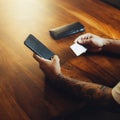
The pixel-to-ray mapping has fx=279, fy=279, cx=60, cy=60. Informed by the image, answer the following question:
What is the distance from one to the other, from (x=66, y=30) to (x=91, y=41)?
0.50 ft

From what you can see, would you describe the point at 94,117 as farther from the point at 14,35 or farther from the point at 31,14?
the point at 31,14

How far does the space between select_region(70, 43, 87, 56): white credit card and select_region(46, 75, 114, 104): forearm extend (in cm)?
23

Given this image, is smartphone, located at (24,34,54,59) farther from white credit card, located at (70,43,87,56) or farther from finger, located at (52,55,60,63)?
white credit card, located at (70,43,87,56)

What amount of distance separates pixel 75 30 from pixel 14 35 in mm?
324

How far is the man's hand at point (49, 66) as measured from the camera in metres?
1.18

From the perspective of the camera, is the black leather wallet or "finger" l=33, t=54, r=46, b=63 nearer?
"finger" l=33, t=54, r=46, b=63

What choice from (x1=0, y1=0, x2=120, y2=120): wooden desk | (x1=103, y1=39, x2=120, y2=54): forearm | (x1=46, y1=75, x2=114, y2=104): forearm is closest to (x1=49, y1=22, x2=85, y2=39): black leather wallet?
(x1=0, y1=0, x2=120, y2=120): wooden desk

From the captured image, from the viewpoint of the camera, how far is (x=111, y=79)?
48.0 inches

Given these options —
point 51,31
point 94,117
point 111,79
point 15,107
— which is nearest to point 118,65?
point 111,79

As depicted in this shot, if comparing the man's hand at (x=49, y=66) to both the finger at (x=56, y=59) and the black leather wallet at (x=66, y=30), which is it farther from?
the black leather wallet at (x=66, y=30)

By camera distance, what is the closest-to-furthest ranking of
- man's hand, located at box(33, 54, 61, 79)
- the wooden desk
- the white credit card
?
the wooden desk < man's hand, located at box(33, 54, 61, 79) < the white credit card

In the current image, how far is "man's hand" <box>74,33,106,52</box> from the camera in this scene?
1.40 meters

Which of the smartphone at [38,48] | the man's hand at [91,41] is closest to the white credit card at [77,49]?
the man's hand at [91,41]

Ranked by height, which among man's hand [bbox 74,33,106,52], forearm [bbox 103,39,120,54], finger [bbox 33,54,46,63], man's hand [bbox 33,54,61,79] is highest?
finger [bbox 33,54,46,63]
